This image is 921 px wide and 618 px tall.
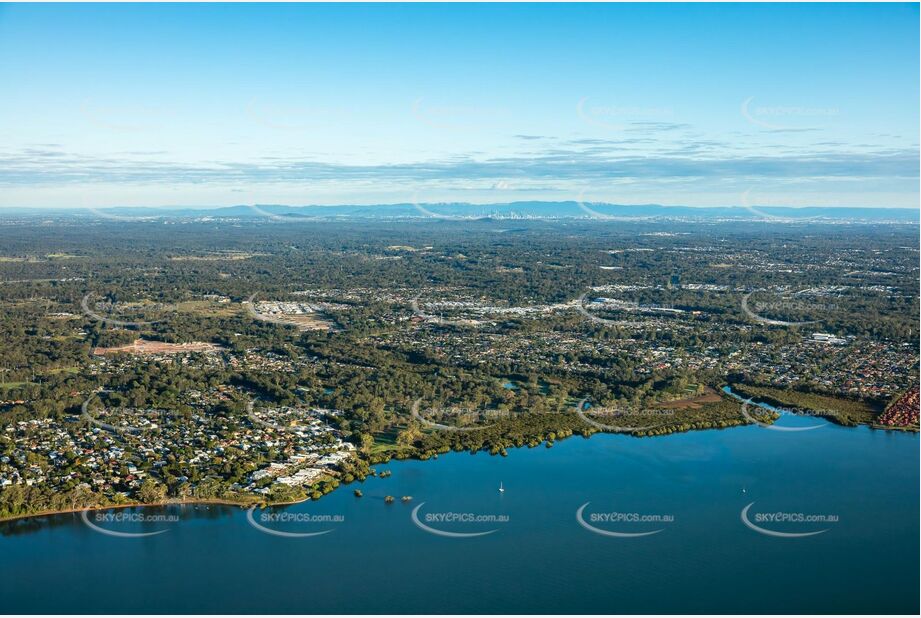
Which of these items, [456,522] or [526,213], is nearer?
→ [456,522]

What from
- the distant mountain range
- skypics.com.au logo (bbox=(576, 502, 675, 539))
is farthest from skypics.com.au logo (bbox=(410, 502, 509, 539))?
the distant mountain range

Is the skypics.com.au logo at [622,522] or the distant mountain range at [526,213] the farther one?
the distant mountain range at [526,213]

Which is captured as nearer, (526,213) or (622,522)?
(622,522)

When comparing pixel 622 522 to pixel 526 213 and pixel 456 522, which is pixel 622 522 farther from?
pixel 526 213

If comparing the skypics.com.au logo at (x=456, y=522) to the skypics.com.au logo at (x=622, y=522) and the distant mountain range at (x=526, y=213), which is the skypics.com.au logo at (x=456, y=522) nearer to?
the skypics.com.au logo at (x=622, y=522)

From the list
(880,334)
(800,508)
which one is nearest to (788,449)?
(800,508)

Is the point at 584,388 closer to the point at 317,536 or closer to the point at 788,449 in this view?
the point at 788,449

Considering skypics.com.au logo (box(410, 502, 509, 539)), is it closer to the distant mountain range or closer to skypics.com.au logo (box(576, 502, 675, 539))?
skypics.com.au logo (box(576, 502, 675, 539))

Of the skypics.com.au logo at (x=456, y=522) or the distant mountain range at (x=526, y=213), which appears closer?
the skypics.com.au logo at (x=456, y=522)

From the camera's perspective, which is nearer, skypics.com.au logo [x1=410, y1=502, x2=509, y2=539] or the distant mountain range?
skypics.com.au logo [x1=410, y1=502, x2=509, y2=539]

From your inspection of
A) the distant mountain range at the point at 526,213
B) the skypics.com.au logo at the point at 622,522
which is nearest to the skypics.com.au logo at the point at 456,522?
the skypics.com.au logo at the point at 622,522

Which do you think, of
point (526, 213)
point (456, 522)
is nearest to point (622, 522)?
point (456, 522)

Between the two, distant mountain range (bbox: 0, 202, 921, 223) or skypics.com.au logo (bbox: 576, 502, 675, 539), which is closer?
skypics.com.au logo (bbox: 576, 502, 675, 539)
